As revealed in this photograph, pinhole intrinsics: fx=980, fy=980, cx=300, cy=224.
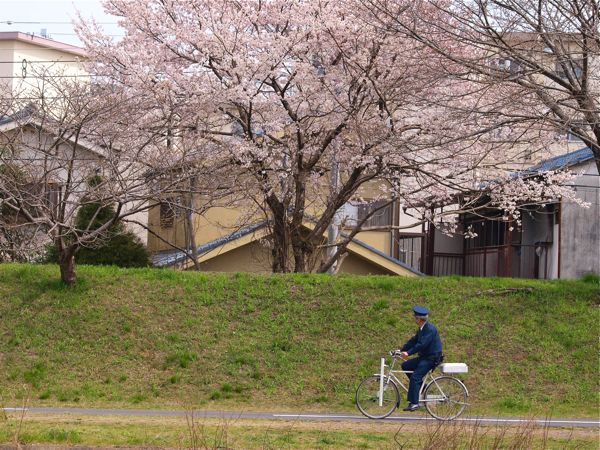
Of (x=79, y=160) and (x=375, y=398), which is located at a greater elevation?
(x=79, y=160)

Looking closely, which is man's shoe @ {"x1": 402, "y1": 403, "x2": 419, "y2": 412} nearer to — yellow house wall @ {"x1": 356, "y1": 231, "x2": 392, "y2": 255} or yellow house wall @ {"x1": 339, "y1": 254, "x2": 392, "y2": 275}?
yellow house wall @ {"x1": 339, "y1": 254, "x2": 392, "y2": 275}

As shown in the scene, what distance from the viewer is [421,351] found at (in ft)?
47.7

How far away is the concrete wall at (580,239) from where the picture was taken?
2700 centimetres

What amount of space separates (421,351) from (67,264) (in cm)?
827

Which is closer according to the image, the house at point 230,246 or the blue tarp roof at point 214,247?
the blue tarp roof at point 214,247

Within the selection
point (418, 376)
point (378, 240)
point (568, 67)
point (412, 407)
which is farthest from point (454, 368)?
point (378, 240)

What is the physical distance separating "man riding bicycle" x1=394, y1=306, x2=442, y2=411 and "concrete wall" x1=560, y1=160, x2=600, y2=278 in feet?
44.4

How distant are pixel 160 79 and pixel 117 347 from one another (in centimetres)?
651

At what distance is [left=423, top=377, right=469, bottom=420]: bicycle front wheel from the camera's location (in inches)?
577

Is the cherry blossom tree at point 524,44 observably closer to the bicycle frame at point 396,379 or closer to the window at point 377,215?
the bicycle frame at point 396,379

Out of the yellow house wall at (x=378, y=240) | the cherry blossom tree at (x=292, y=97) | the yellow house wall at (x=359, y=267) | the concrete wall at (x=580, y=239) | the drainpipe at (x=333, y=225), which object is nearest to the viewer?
the cherry blossom tree at (x=292, y=97)

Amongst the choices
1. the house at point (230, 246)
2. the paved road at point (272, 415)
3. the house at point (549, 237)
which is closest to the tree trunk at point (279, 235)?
the house at point (230, 246)

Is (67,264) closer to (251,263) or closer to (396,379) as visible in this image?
(396,379)

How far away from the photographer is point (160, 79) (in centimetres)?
2164
